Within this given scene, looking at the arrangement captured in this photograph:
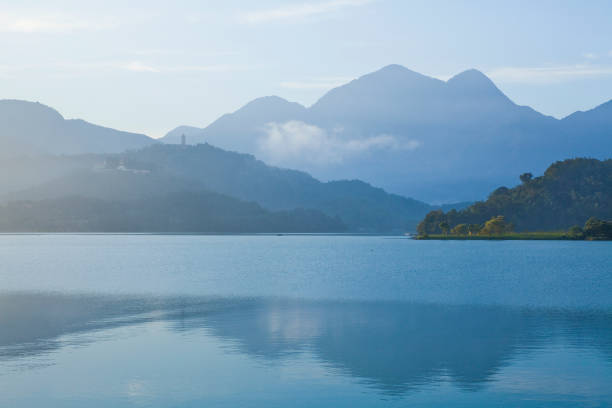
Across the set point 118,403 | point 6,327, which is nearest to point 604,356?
point 118,403

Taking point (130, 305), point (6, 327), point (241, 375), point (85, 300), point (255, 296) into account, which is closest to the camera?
point (241, 375)

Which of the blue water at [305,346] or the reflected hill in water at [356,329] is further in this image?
the reflected hill in water at [356,329]

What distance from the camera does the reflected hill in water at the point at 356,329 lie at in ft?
110

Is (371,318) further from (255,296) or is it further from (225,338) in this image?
(255,296)

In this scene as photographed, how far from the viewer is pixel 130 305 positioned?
5838 centimetres

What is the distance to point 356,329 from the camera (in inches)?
1773

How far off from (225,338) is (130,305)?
20.0m

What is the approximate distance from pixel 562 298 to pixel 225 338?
3656 cm

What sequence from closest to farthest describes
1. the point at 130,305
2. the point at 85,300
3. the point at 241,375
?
1. the point at 241,375
2. the point at 130,305
3. the point at 85,300

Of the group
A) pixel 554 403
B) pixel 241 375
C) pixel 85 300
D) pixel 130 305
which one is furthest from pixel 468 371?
pixel 85 300

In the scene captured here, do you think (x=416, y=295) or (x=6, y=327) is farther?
(x=416, y=295)

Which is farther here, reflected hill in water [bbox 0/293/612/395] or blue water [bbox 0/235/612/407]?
reflected hill in water [bbox 0/293/612/395]

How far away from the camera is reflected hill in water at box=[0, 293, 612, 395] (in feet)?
110

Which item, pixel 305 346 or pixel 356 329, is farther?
pixel 356 329
